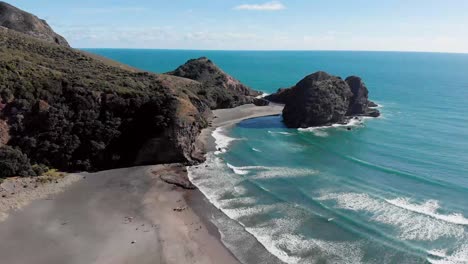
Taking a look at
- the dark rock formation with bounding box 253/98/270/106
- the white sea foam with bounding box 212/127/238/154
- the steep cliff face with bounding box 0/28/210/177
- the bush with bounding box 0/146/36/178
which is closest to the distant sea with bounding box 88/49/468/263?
the white sea foam with bounding box 212/127/238/154

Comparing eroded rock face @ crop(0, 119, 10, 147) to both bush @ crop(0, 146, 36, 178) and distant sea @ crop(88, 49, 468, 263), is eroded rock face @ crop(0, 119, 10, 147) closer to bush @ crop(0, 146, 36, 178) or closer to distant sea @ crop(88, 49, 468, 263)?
bush @ crop(0, 146, 36, 178)

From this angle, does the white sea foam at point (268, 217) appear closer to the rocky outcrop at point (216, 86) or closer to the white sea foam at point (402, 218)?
the white sea foam at point (402, 218)

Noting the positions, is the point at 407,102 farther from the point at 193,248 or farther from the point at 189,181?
the point at 193,248

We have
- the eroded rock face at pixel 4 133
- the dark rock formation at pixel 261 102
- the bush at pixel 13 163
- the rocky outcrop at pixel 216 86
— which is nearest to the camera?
the bush at pixel 13 163

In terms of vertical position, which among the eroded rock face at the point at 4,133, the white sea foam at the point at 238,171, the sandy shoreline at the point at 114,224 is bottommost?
the sandy shoreline at the point at 114,224

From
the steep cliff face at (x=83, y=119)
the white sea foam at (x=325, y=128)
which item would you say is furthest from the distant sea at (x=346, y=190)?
the steep cliff face at (x=83, y=119)

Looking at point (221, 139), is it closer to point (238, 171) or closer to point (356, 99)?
point (238, 171)
